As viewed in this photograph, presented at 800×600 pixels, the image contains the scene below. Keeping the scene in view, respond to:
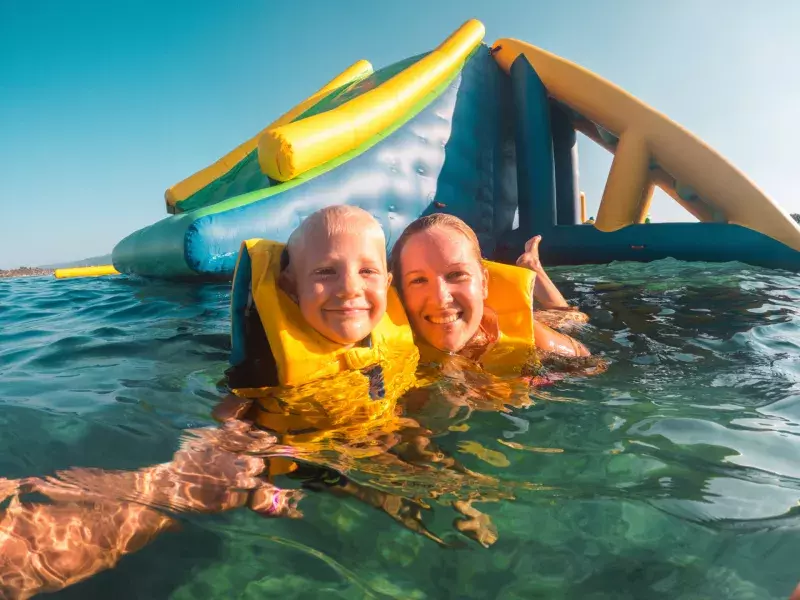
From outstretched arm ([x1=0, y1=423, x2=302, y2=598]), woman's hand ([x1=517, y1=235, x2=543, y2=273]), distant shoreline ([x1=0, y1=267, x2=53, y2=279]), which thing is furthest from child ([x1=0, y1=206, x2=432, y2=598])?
distant shoreline ([x1=0, y1=267, x2=53, y2=279])

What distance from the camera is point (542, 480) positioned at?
137 centimetres

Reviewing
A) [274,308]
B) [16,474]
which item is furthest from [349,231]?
[16,474]

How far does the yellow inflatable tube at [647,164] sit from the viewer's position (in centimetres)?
532

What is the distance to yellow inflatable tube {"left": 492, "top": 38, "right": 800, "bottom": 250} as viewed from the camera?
210 inches

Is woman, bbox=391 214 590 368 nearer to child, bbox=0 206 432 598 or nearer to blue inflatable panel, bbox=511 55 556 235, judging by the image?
child, bbox=0 206 432 598

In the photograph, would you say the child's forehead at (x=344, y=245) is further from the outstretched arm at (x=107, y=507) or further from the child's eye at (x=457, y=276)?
the outstretched arm at (x=107, y=507)

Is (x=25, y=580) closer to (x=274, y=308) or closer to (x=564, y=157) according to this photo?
(x=274, y=308)

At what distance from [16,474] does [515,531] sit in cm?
114

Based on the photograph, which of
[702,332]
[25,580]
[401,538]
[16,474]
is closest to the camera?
[25,580]

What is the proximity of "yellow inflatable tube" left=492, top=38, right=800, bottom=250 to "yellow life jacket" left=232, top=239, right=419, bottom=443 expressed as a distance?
4.42 metres

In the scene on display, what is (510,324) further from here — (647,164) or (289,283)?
(647,164)

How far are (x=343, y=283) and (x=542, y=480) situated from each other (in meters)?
0.77

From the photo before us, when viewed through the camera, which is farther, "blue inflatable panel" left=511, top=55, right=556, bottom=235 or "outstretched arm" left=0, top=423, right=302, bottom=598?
"blue inflatable panel" left=511, top=55, right=556, bottom=235

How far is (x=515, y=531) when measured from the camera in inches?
46.3
